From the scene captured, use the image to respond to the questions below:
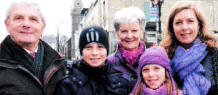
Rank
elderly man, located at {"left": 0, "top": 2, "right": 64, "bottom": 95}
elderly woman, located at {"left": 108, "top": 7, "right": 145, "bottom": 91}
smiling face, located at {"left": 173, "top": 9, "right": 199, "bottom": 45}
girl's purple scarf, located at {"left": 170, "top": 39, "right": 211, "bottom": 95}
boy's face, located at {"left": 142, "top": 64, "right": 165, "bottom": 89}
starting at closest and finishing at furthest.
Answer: elderly man, located at {"left": 0, "top": 2, "right": 64, "bottom": 95}
girl's purple scarf, located at {"left": 170, "top": 39, "right": 211, "bottom": 95}
boy's face, located at {"left": 142, "top": 64, "right": 165, "bottom": 89}
smiling face, located at {"left": 173, "top": 9, "right": 199, "bottom": 45}
elderly woman, located at {"left": 108, "top": 7, "right": 145, "bottom": 91}

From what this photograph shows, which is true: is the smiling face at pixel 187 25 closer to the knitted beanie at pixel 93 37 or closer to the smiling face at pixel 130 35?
the smiling face at pixel 130 35

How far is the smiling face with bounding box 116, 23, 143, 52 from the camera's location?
3.86m

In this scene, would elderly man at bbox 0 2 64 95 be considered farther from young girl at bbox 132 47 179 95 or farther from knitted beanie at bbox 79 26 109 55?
young girl at bbox 132 47 179 95

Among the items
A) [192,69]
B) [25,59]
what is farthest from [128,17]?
[25,59]

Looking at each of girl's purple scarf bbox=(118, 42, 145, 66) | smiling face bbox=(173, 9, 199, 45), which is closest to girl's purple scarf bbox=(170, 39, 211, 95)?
smiling face bbox=(173, 9, 199, 45)

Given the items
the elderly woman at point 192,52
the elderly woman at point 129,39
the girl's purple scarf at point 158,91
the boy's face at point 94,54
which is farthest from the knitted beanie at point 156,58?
the boy's face at point 94,54

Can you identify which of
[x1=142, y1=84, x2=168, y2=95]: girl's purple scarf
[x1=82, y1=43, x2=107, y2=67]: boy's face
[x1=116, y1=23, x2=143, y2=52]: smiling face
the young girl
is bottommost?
[x1=142, y1=84, x2=168, y2=95]: girl's purple scarf

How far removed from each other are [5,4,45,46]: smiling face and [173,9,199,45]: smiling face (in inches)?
73.8

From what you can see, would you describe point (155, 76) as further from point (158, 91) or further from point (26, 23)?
point (26, 23)

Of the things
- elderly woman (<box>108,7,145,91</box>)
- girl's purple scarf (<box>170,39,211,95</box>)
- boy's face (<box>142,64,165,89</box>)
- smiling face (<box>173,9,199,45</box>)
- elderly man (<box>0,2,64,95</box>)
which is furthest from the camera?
elderly woman (<box>108,7,145,91</box>)

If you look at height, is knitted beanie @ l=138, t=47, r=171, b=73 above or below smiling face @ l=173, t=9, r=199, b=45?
below

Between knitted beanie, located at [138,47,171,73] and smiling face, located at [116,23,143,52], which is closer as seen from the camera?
knitted beanie, located at [138,47,171,73]

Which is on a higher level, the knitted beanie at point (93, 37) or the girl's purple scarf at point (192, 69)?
the knitted beanie at point (93, 37)

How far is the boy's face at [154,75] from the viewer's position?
338 centimetres
